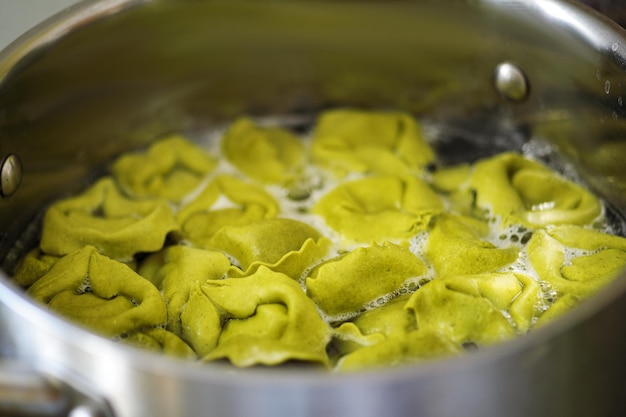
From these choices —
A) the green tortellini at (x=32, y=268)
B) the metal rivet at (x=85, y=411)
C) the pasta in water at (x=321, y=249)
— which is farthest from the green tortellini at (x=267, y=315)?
the green tortellini at (x=32, y=268)

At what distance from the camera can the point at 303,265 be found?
0.87 meters

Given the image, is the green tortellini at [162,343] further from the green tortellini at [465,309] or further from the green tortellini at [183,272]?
the green tortellini at [465,309]

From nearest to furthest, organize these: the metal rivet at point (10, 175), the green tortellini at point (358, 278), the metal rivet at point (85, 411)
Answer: the metal rivet at point (85, 411)
the green tortellini at point (358, 278)
the metal rivet at point (10, 175)

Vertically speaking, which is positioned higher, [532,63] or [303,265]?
[532,63]

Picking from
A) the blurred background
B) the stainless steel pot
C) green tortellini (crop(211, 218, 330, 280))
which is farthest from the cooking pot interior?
green tortellini (crop(211, 218, 330, 280))

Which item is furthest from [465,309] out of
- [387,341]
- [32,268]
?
[32,268]

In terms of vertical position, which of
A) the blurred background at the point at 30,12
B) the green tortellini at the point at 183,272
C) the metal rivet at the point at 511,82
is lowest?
the green tortellini at the point at 183,272

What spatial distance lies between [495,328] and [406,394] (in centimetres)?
23

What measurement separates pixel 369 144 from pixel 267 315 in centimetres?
41

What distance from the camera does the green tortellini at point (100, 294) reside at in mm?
771

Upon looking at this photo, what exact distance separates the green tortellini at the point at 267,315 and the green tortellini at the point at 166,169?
0.89 ft

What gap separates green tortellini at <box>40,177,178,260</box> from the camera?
35.9 inches

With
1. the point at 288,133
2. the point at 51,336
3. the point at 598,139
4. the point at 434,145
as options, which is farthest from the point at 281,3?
the point at 51,336

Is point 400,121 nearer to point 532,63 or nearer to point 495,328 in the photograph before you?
point 532,63
